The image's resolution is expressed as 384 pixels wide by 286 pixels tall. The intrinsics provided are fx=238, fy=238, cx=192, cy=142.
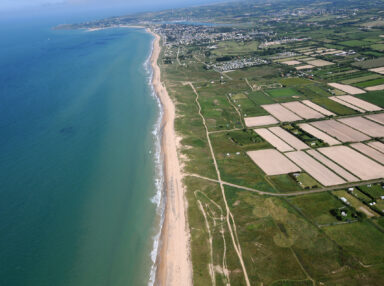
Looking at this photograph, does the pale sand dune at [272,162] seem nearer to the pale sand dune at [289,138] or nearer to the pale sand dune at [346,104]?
the pale sand dune at [289,138]

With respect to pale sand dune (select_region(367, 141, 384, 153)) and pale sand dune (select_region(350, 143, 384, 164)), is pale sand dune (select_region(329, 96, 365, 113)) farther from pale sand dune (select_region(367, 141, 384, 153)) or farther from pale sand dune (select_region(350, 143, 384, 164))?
pale sand dune (select_region(350, 143, 384, 164))

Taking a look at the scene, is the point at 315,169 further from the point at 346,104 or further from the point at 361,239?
the point at 346,104

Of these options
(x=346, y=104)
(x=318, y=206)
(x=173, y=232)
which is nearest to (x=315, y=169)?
(x=318, y=206)

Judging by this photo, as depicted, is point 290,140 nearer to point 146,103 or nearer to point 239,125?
point 239,125

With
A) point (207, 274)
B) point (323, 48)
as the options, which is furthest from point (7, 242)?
point (323, 48)

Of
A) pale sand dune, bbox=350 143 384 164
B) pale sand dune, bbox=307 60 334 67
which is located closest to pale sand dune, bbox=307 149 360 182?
pale sand dune, bbox=350 143 384 164

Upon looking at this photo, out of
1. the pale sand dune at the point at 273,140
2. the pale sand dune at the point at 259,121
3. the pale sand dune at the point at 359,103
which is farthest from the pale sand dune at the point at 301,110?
the pale sand dune at the point at 273,140
